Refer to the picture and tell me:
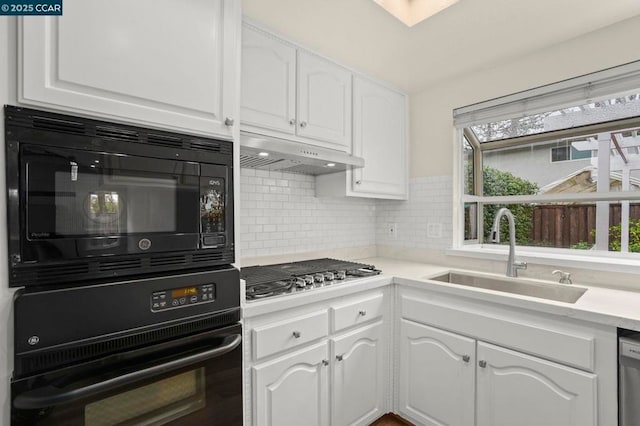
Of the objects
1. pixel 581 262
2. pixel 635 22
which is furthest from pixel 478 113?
pixel 581 262

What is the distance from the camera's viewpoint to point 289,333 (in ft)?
4.71

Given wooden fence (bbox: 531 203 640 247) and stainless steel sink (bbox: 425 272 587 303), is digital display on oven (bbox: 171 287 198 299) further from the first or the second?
wooden fence (bbox: 531 203 640 247)

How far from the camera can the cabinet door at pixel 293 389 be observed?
1.34 meters

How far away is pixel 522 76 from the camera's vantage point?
2000 millimetres

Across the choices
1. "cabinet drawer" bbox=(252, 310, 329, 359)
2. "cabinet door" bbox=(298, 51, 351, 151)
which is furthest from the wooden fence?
"cabinet drawer" bbox=(252, 310, 329, 359)

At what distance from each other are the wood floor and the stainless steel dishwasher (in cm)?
104

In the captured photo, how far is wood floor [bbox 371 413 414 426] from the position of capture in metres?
1.87

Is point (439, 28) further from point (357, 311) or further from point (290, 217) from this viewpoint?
point (357, 311)

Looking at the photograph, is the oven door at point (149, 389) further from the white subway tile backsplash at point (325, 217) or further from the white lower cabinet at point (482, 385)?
the white lower cabinet at point (482, 385)

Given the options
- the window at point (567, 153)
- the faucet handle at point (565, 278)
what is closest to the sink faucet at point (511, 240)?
the faucet handle at point (565, 278)

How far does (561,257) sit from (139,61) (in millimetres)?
2379

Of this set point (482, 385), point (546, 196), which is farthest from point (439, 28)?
point (482, 385)

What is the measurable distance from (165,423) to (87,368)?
325 millimetres

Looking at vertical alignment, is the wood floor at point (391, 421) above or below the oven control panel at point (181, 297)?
below
